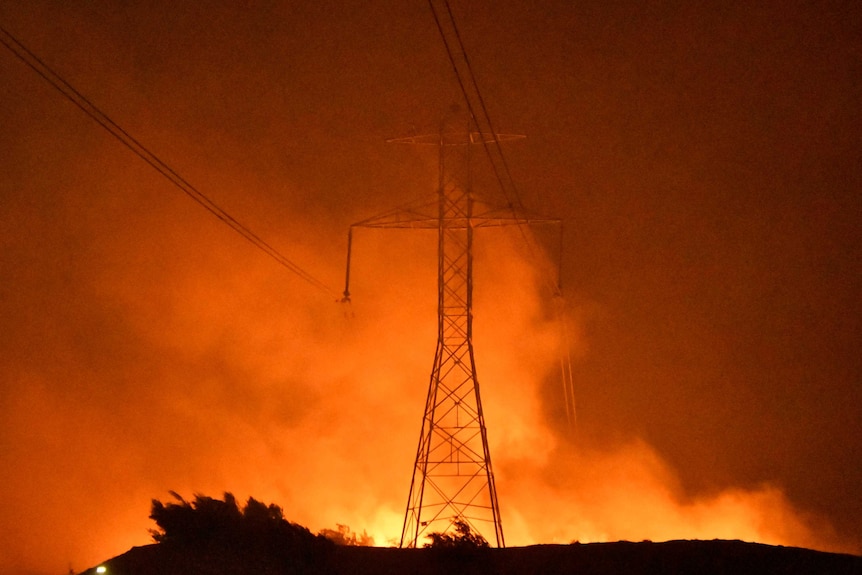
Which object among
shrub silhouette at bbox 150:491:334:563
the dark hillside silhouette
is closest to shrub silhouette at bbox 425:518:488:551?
the dark hillside silhouette

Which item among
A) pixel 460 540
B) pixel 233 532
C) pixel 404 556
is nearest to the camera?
pixel 233 532

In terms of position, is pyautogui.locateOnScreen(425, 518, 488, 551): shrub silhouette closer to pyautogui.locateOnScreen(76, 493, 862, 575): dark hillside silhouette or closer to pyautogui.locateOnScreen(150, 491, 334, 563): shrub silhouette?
pyautogui.locateOnScreen(76, 493, 862, 575): dark hillside silhouette

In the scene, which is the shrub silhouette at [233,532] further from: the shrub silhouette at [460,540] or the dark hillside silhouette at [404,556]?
the shrub silhouette at [460,540]

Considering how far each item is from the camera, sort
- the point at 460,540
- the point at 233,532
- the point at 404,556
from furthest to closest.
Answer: the point at 404,556, the point at 460,540, the point at 233,532

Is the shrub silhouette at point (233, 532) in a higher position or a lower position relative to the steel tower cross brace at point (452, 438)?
lower

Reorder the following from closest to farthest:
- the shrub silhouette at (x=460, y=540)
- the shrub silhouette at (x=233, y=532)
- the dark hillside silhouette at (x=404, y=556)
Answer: the dark hillside silhouette at (x=404, y=556) < the shrub silhouette at (x=233, y=532) < the shrub silhouette at (x=460, y=540)

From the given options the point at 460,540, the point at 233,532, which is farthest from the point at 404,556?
the point at 233,532

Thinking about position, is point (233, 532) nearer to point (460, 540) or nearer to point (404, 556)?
point (404, 556)

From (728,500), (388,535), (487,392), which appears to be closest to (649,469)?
(728,500)

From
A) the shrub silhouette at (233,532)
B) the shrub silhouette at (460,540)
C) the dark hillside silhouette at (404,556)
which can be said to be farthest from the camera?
the shrub silhouette at (460,540)

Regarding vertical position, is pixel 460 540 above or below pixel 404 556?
above

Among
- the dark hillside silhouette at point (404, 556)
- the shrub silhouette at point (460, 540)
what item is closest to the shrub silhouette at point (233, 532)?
the dark hillside silhouette at point (404, 556)

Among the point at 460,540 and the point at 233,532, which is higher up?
the point at 460,540

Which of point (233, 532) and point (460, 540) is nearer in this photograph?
point (233, 532)
